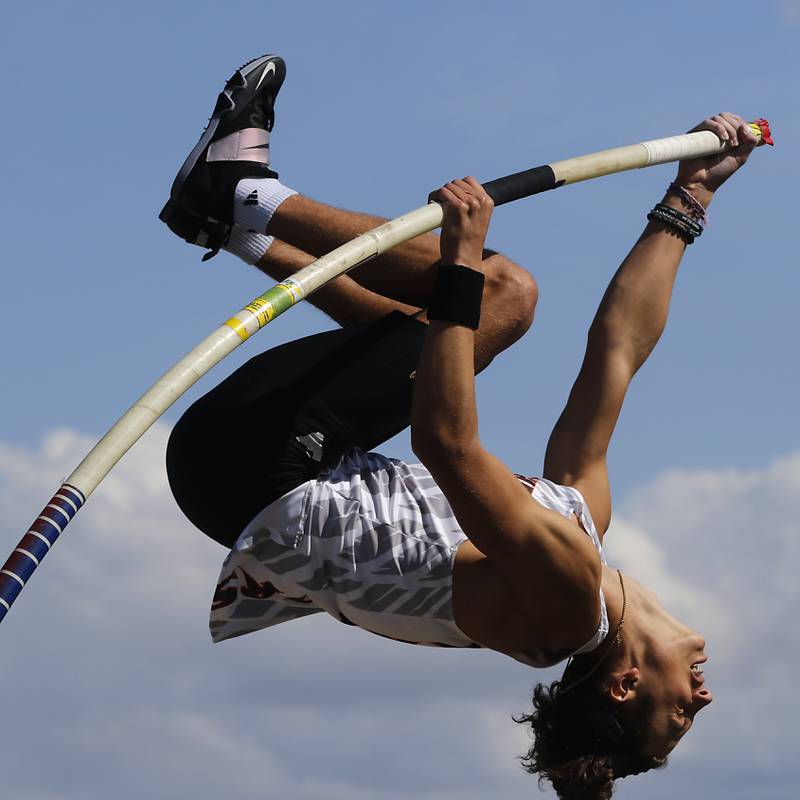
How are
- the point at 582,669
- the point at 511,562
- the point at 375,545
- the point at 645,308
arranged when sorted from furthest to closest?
1. the point at 645,308
2. the point at 582,669
3. the point at 375,545
4. the point at 511,562

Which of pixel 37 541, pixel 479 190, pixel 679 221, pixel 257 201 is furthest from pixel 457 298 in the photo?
pixel 679 221

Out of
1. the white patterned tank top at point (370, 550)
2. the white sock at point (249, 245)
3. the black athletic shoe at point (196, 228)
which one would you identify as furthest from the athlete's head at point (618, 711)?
the black athletic shoe at point (196, 228)

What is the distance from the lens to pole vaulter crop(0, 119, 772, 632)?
7.06 meters

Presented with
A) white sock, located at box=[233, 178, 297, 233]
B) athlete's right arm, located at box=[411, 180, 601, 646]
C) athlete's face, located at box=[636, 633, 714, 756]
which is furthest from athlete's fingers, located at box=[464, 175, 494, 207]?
athlete's face, located at box=[636, 633, 714, 756]

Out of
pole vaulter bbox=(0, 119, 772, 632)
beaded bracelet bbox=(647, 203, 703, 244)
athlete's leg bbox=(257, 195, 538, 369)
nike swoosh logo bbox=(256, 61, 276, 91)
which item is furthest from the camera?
beaded bracelet bbox=(647, 203, 703, 244)

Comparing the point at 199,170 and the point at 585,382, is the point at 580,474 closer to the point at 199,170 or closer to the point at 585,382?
the point at 585,382

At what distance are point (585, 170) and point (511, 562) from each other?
2.36m

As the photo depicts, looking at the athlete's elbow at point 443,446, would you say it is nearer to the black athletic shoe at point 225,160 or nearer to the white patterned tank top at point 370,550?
the white patterned tank top at point 370,550

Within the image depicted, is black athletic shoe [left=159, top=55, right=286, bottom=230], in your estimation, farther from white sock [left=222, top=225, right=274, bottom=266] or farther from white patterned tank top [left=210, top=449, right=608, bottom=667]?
white patterned tank top [left=210, top=449, right=608, bottom=667]

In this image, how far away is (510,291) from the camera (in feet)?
25.9

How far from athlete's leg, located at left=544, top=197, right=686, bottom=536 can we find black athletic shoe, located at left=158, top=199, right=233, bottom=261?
1910 mm

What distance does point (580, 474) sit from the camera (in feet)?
27.1

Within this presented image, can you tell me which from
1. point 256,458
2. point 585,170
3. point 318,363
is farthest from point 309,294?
point 585,170

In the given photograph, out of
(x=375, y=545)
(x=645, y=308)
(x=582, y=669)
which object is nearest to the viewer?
(x=375, y=545)
